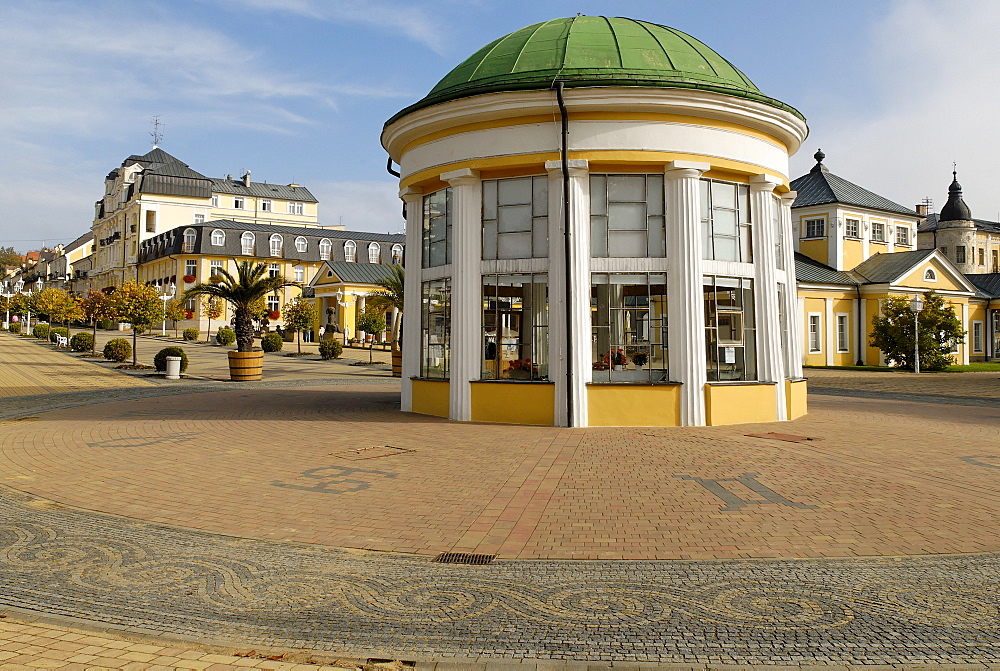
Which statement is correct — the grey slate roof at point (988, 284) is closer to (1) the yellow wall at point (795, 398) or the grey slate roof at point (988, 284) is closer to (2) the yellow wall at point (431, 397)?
(1) the yellow wall at point (795, 398)

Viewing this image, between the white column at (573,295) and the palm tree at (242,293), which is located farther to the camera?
the palm tree at (242,293)

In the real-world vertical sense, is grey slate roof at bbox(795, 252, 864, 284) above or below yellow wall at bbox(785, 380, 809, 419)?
above

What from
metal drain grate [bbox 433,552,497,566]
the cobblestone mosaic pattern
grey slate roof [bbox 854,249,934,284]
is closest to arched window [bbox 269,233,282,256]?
grey slate roof [bbox 854,249,934,284]

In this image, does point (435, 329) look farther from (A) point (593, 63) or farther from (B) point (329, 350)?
(B) point (329, 350)

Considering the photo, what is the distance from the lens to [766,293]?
14.5 metres

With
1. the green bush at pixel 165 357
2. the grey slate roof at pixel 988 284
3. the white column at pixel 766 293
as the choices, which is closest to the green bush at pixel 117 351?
the green bush at pixel 165 357

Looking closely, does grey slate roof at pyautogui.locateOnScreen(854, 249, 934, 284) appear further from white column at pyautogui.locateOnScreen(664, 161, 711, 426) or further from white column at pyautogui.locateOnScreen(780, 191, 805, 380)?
white column at pyautogui.locateOnScreen(664, 161, 711, 426)

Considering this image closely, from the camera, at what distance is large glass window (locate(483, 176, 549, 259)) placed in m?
14.1

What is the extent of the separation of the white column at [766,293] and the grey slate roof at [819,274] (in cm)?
3029

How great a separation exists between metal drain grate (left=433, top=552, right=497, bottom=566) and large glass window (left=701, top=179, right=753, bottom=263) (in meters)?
9.62

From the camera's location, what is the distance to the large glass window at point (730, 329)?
1405 cm

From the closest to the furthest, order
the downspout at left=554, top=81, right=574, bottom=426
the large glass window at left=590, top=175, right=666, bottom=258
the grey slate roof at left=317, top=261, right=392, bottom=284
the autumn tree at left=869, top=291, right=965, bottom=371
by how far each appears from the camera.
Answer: the downspout at left=554, top=81, right=574, bottom=426, the large glass window at left=590, top=175, right=666, bottom=258, the autumn tree at left=869, top=291, right=965, bottom=371, the grey slate roof at left=317, top=261, right=392, bottom=284

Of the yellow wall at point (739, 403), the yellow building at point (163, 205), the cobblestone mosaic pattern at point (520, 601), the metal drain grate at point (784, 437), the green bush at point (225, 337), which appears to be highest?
the yellow building at point (163, 205)

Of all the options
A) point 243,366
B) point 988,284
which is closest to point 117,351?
point 243,366
